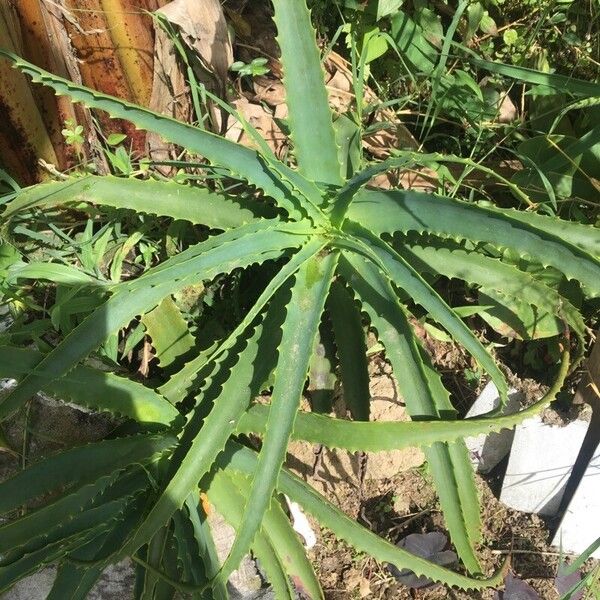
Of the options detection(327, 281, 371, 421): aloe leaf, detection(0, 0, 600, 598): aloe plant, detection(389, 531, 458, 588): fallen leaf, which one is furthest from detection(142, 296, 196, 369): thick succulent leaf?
detection(389, 531, 458, 588): fallen leaf

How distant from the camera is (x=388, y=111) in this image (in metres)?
1.52

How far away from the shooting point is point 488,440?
4.81ft

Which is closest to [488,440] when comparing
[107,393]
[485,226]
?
[485,226]

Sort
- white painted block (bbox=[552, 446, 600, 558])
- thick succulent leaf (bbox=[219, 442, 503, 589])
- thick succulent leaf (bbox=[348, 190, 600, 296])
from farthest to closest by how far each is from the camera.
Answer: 1. white painted block (bbox=[552, 446, 600, 558])
2. thick succulent leaf (bbox=[219, 442, 503, 589])
3. thick succulent leaf (bbox=[348, 190, 600, 296])

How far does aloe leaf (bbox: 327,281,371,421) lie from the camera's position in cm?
119

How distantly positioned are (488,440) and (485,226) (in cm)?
65

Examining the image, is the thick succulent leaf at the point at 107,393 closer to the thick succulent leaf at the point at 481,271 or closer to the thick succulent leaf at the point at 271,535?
the thick succulent leaf at the point at 271,535

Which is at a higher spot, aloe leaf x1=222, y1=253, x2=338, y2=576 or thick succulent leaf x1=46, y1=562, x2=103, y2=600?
aloe leaf x1=222, y1=253, x2=338, y2=576

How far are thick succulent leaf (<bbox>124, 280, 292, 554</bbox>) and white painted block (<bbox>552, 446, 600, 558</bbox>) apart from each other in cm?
73

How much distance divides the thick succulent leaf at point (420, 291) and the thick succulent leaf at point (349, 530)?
315 mm

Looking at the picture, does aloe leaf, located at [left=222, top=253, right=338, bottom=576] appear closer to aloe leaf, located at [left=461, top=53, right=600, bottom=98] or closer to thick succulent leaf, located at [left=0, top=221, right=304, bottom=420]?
thick succulent leaf, located at [left=0, top=221, right=304, bottom=420]

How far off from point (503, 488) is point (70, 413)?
0.90 m

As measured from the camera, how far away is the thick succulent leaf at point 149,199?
115 cm

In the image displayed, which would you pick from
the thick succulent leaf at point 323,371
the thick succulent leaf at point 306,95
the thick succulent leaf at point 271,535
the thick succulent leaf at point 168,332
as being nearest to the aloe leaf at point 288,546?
the thick succulent leaf at point 271,535
